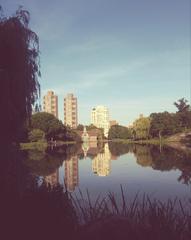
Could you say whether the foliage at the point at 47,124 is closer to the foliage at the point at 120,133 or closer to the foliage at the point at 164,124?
the foliage at the point at 164,124

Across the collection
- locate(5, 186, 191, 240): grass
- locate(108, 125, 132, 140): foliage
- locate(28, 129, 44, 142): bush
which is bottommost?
locate(5, 186, 191, 240): grass

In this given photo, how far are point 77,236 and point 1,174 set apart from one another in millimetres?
8245

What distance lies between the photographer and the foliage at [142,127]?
12838 cm

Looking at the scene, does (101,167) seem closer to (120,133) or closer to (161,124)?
(161,124)

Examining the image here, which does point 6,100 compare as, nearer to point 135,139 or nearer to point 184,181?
point 184,181

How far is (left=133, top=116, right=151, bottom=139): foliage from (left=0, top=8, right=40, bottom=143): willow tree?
11130cm

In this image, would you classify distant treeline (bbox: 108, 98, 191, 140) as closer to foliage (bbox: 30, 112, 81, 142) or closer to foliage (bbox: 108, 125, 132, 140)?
foliage (bbox: 108, 125, 132, 140)

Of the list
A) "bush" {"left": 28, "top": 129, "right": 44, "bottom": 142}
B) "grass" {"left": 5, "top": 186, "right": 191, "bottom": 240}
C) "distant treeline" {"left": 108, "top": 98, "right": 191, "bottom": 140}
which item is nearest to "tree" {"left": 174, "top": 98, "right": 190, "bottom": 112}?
"distant treeline" {"left": 108, "top": 98, "right": 191, "bottom": 140}

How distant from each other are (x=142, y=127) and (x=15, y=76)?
113936 millimetres

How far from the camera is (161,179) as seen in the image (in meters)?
33.3

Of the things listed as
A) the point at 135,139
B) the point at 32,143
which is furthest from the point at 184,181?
the point at 135,139

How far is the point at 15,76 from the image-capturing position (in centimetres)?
1689

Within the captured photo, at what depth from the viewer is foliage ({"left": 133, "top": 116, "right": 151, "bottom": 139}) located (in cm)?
12838

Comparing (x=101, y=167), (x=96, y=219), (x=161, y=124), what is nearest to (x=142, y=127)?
(x=161, y=124)
